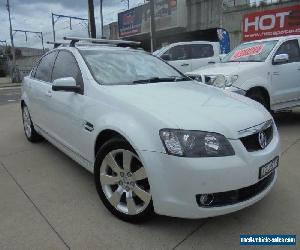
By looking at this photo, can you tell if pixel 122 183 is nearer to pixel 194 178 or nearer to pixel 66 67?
pixel 194 178

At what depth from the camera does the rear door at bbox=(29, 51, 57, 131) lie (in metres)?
4.79

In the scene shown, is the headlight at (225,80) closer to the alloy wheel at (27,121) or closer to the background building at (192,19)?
the alloy wheel at (27,121)

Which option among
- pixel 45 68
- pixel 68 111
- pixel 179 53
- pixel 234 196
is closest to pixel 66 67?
pixel 68 111

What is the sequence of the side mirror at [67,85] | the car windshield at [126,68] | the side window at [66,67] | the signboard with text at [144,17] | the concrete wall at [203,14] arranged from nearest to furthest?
the side mirror at [67,85] → the car windshield at [126,68] → the side window at [66,67] → the concrete wall at [203,14] → the signboard with text at [144,17]

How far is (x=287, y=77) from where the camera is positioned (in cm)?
673

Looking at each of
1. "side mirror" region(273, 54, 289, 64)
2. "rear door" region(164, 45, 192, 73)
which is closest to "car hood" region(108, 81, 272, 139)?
"side mirror" region(273, 54, 289, 64)

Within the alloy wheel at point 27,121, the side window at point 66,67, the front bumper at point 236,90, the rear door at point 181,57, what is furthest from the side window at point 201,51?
the side window at point 66,67

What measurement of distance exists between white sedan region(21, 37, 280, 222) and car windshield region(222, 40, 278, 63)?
10.6 feet

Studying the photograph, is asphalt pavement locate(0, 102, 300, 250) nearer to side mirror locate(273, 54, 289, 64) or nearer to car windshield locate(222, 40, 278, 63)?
side mirror locate(273, 54, 289, 64)

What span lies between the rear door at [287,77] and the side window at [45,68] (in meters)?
3.99

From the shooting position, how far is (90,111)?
3.46 meters

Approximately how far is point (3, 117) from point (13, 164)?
4852 mm

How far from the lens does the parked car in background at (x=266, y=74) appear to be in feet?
20.5

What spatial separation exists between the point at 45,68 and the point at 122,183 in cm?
283
